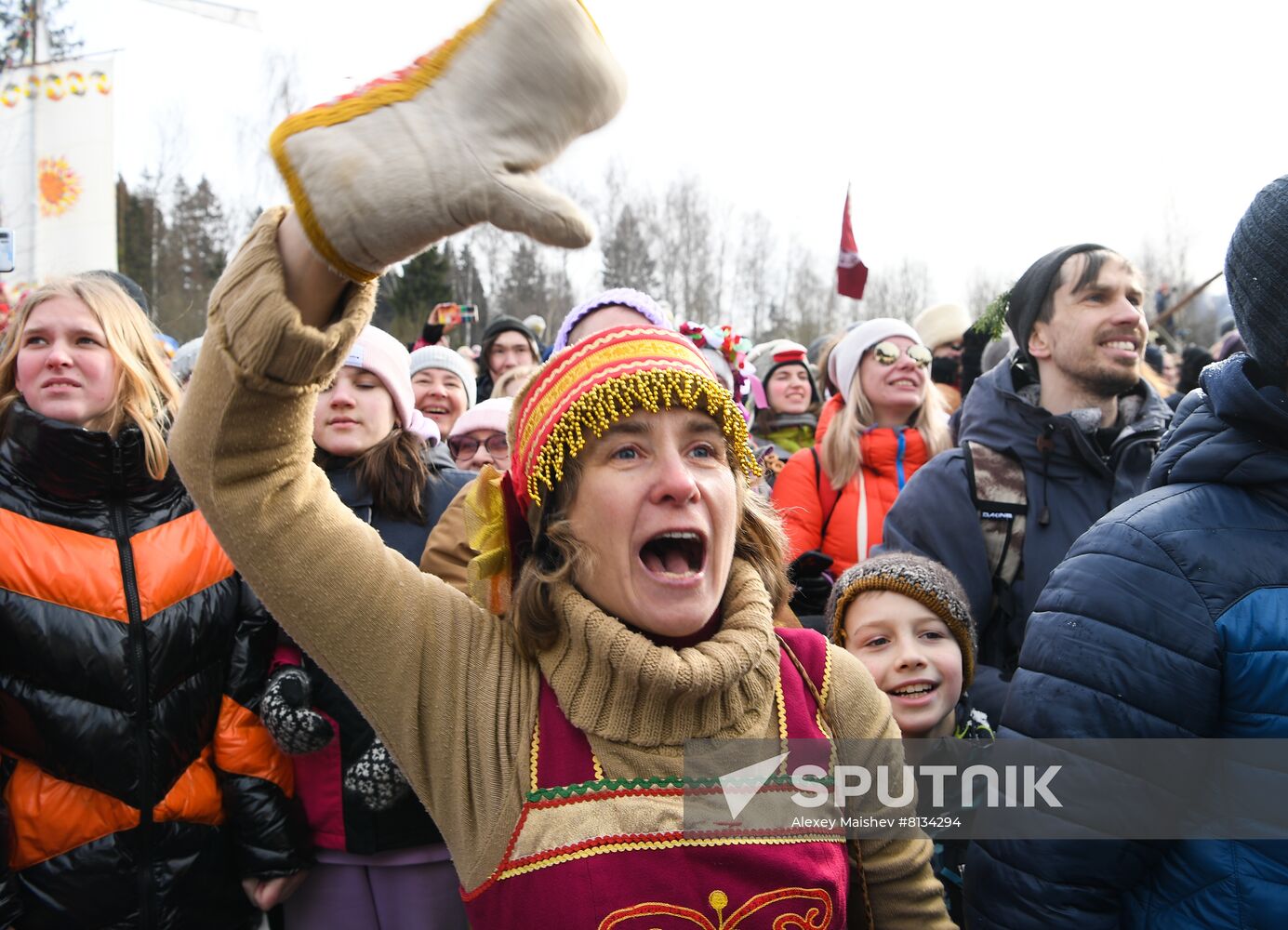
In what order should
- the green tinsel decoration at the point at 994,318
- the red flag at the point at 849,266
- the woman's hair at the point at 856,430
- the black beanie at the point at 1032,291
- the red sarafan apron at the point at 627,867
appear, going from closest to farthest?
the red sarafan apron at the point at 627,867 < the black beanie at the point at 1032,291 < the green tinsel decoration at the point at 994,318 < the woman's hair at the point at 856,430 < the red flag at the point at 849,266

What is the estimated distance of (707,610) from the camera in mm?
1824

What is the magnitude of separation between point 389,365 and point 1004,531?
2.25 metres

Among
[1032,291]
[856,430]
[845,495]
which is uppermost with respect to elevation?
[1032,291]

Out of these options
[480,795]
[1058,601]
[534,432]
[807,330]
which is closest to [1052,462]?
[1058,601]

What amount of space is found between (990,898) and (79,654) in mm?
2377

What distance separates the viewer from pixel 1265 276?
1.81 meters

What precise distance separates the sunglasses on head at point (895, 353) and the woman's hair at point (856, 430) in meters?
0.11

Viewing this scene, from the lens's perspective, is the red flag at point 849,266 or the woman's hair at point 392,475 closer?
the woman's hair at point 392,475

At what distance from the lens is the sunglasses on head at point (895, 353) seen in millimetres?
4480

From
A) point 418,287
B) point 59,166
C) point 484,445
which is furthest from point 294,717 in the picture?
point 418,287

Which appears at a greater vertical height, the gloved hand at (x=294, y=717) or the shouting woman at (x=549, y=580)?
the shouting woman at (x=549, y=580)

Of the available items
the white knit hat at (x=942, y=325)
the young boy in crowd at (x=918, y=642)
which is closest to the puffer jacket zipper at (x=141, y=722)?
the young boy in crowd at (x=918, y=642)

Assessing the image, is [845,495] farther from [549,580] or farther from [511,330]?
[511,330]

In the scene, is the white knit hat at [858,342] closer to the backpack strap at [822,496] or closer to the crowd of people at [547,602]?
the backpack strap at [822,496]
